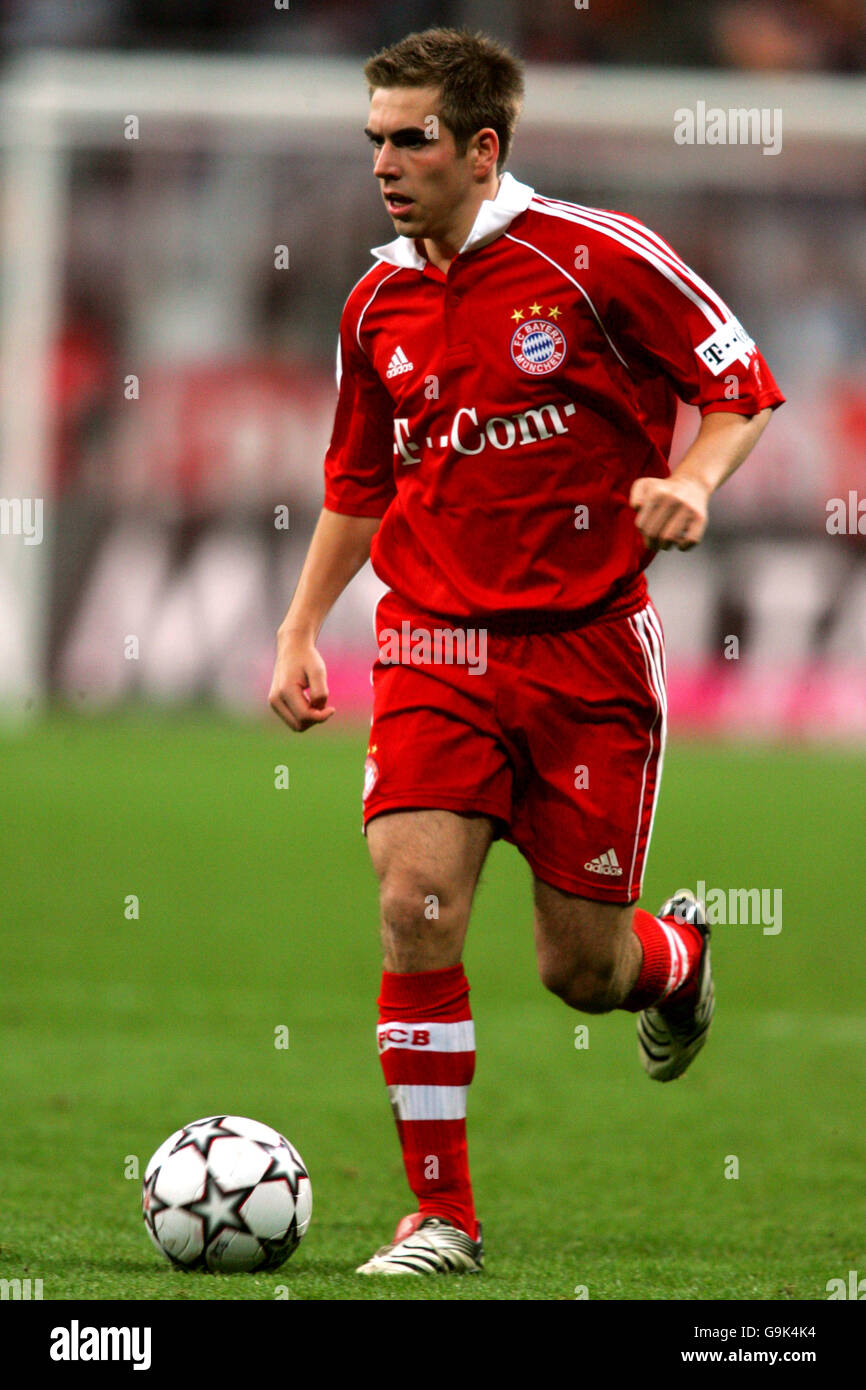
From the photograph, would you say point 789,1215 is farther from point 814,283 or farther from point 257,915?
point 814,283

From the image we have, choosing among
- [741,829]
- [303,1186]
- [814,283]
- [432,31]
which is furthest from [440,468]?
[814,283]

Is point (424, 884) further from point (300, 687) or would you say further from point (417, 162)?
point (417, 162)

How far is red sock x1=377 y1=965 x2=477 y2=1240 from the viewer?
404 cm

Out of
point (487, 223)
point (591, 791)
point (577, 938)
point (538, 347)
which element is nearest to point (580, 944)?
point (577, 938)

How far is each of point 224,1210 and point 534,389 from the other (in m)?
1.60

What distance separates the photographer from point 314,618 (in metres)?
4.40

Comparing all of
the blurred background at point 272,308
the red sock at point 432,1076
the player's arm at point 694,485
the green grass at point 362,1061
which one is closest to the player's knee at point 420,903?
the red sock at point 432,1076

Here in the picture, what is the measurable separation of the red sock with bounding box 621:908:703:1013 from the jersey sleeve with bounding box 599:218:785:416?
1.16 m

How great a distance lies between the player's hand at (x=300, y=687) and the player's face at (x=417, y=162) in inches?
32.8

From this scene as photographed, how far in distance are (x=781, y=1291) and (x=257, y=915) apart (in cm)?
585

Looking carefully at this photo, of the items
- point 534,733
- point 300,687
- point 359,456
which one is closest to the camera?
point 534,733

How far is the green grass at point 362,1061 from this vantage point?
4082 mm

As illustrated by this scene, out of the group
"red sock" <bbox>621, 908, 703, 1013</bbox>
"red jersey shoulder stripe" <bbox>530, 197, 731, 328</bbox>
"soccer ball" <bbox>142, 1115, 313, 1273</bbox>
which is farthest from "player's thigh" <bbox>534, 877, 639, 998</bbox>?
"red jersey shoulder stripe" <bbox>530, 197, 731, 328</bbox>

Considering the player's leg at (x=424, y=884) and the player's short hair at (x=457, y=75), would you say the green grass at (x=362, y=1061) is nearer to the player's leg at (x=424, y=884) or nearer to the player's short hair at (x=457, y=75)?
the player's leg at (x=424, y=884)
